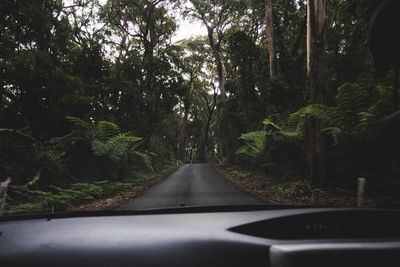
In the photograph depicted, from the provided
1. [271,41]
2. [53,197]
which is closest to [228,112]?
[271,41]

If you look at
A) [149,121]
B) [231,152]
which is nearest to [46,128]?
[149,121]

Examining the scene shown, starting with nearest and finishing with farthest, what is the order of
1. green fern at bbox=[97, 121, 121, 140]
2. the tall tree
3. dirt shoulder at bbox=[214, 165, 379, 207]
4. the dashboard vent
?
the dashboard vent
dirt shoulder at bbox=[214, 165, 379, 207]
green fern at bbox=[97, 121, 121, 140]
the tall tree

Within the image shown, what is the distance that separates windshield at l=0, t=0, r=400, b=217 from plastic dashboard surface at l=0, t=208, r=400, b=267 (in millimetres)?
456

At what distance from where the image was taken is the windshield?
17.4 feet

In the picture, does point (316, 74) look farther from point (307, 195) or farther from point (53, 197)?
point (53, 197)

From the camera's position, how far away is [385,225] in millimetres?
1279

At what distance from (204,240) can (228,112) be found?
16.0 meters

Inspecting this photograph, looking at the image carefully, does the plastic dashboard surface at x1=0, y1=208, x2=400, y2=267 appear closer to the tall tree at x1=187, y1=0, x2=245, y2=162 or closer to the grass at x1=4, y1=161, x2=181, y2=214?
the grass at x1=4, y1=161, x2=181, y2=214

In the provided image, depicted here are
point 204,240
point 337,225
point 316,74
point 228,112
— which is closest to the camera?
point 204,240

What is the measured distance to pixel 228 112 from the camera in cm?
1670

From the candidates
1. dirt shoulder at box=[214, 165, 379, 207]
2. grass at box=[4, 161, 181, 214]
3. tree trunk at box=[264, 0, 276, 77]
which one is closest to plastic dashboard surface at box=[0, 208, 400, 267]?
grass at box=[4, 161, 181, 214]

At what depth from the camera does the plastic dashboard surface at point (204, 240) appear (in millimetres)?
893

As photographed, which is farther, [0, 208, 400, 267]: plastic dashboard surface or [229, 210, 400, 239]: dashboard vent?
[229, 210, 400, 239]: dashboard vent

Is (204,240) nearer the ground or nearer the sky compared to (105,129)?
nearer the ground
